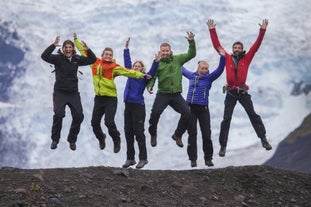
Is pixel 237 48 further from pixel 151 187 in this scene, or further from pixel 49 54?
pixel 49 54

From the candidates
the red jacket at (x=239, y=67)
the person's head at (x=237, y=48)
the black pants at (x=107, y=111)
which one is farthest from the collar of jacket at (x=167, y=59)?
the person's head at (x=237, y=48)

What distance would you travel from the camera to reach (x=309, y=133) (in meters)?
39.9

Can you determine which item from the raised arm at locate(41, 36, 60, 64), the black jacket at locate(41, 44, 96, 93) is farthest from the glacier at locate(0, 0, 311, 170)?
the raised arm at locate(41, 36, 60, 64)

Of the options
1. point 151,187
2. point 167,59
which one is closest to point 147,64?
point 167,59

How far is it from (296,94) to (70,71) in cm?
3304

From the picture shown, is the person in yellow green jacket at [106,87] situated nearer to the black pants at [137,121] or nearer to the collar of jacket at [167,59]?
the black pants at [137,121]

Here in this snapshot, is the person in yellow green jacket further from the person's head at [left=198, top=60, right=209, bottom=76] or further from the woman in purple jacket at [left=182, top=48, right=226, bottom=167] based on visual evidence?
the person's head at [left=198, top=60, right=209, bottom=76]

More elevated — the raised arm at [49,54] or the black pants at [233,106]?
the raised arm at [49,54]

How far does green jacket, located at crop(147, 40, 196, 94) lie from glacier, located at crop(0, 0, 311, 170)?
2682 centimetres

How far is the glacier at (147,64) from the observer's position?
38.6 metres

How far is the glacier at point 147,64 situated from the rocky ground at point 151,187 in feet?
88.2

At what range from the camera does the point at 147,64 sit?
1652 inches

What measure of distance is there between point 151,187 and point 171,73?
2.19 m

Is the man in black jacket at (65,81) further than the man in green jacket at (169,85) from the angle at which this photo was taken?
No
